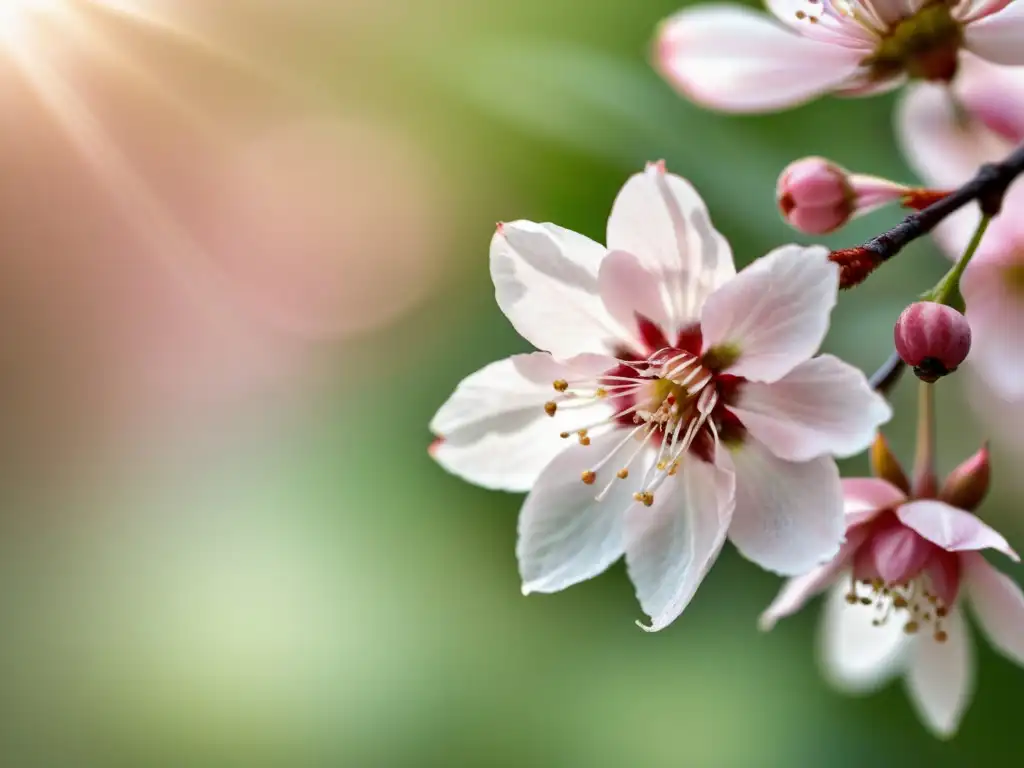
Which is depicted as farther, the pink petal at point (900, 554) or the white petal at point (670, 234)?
the pink petal at point (900, 554)

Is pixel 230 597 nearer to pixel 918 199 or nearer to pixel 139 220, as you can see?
pixel 139 220

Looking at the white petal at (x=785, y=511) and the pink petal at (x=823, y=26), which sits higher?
the pink petal at (x=823, y=26)

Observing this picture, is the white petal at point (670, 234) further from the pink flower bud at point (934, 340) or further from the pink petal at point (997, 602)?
the pink petal at point (997, 602)

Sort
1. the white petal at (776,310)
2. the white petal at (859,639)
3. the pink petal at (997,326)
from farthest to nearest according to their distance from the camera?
1. the white petal at (859,639)
2. the pink petal at (997,326)
3. the white petal at (776,310)

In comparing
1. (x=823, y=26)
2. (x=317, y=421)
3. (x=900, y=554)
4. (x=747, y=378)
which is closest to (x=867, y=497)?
(x=900, y=554)

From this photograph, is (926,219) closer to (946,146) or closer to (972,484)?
(972,484)

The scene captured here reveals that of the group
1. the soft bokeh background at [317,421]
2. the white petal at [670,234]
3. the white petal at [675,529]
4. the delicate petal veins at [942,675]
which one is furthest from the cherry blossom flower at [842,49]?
the soft bokeh background at [317,421]
